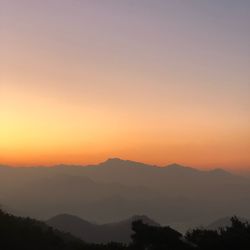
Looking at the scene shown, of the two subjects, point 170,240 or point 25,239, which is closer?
point 170,240

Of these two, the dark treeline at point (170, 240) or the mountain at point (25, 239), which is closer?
the dark treeline at point (170, 240)

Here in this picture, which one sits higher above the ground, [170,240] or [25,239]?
[170,240]

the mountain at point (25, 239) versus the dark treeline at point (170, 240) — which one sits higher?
the dark treeline at point (170, 240)

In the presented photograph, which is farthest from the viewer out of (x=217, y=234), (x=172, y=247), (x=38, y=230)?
(x=38, y=230)

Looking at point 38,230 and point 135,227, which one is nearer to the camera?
point 135,227

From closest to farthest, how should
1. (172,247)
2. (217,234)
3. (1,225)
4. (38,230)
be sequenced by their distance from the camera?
(172,247)
(217,234)
(1,225)
(38,230)

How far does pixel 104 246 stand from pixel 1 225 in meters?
10.9

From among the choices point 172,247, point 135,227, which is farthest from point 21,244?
point 172,247

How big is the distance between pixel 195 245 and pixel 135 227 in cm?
442

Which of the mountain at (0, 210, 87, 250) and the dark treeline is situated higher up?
the dark treeline

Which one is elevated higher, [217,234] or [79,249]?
[217,234]

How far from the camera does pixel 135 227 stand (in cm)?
3133

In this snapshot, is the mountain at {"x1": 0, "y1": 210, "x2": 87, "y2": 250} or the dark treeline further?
the mountain at {"x1": 0, "y1": 210, "x2": 87, "y2": 250}

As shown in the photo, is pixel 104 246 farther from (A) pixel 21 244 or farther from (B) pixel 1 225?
(B) pixel 1 225
